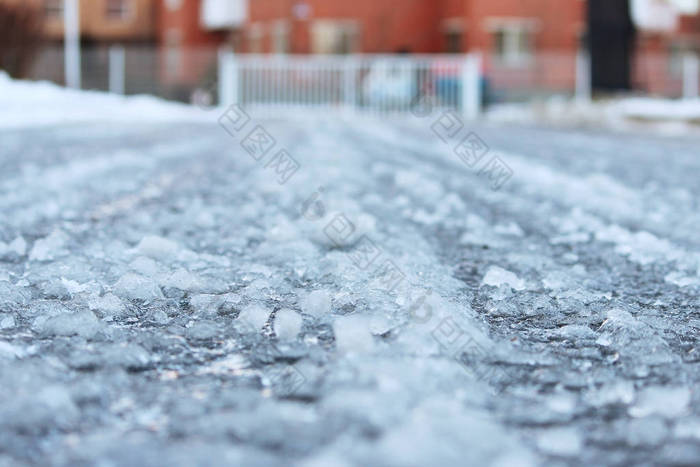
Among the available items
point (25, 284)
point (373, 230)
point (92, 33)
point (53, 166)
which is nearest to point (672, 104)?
Result: point (53, 166)

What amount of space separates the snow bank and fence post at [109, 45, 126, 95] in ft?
15.9

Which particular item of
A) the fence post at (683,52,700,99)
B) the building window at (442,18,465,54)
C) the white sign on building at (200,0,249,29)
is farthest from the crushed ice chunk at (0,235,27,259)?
the white sign on building at (200,0,249,29)

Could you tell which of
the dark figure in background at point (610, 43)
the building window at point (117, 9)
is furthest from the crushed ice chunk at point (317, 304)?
the building window at point (117, 9)

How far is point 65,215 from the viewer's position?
2.88 m

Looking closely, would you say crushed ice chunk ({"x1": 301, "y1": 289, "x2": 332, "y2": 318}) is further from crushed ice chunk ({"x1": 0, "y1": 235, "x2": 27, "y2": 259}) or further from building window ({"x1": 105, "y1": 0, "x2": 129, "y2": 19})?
building window ({"x1": 105, "y1": 0, "x2": 129, "y2": 19})

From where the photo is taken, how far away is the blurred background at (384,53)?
16.0 m

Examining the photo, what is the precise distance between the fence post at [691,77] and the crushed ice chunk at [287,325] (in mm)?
18720

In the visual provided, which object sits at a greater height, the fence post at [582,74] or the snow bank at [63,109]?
the fence post at [582,74]

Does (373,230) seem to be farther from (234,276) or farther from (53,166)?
(53,166)

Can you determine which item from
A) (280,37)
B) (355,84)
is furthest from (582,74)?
(280,37)

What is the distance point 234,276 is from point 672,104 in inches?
474

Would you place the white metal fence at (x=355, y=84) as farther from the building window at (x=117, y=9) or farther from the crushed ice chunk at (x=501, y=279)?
the building window at (x=117, y=9)

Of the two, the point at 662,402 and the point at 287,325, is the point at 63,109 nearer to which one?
the point at 287,325

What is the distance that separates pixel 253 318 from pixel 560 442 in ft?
2.13
